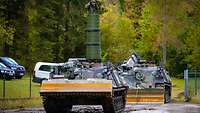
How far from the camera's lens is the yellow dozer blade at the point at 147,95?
3006 cm

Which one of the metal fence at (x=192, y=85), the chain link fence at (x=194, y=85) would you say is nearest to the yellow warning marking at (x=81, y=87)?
the metal fence at (x=192, y=85)

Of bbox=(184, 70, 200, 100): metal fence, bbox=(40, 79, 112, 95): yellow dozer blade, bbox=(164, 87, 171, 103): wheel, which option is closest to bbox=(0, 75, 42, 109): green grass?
bbox=(40, 79, 112, 95): yellow dozer blade

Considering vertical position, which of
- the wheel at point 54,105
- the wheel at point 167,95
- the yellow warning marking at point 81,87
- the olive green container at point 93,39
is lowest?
the wheel at point 167,95

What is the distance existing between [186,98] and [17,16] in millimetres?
11485

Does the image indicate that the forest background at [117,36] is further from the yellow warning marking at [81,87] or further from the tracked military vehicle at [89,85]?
the yellow warning marking at [81,87]

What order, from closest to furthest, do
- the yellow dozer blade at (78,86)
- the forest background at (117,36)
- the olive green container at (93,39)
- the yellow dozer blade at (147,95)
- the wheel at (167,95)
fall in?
the yellow dozer blade at (78,86) < the olive green container at (93,39) < the yellow dozer blade at (147,95) < the wheel at (167,95) < the forest background at (117,36)

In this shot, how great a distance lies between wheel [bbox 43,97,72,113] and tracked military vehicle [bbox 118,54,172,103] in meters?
7.12

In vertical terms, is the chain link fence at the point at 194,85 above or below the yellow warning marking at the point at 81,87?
below

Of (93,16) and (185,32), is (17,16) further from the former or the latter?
(185,32)

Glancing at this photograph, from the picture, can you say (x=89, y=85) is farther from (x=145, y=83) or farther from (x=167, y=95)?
(x=167, y=95)

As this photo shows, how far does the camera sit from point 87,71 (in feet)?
69.5

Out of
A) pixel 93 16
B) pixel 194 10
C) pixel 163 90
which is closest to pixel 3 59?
pixel 194 10

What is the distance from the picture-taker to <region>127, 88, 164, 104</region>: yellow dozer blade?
30062mm

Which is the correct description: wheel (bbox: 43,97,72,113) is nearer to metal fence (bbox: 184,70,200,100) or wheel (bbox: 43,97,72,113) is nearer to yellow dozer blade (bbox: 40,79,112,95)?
yellow dozer blade (bbox: 40,79,112,95)
